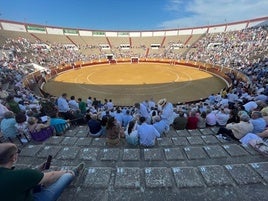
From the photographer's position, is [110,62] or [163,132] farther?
[110,62]

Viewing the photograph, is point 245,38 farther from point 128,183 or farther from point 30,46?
point 128,183

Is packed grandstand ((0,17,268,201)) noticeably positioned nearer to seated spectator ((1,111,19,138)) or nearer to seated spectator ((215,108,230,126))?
seated spectator ((215,108,230,126))

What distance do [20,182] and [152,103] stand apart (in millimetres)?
13125

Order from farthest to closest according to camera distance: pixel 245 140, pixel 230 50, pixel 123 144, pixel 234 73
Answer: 1. pixel 230 50
2. pixel 234 73
3. pixel 123 144
4. pixel 245 140

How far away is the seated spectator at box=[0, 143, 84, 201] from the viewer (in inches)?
118

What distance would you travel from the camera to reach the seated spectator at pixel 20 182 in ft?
9.86

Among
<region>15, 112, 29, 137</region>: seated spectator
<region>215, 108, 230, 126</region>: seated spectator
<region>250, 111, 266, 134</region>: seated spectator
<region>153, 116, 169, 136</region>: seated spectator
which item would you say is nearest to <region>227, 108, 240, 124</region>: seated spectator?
<region>215, 108, 230, 126</region>: seated spectator

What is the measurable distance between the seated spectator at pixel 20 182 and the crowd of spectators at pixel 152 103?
3139mm

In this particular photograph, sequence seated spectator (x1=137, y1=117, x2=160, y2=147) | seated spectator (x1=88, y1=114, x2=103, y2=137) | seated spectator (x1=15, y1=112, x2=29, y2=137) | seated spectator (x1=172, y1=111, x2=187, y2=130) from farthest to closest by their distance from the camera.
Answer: seated spectator (x1=172, y1=111, x2=187, y2=130)
seated spectator (x1=88, y1=114, x2=103, y2=137)
seated spectator (x1=15, y1=112, x2=29, y2=137)
seated spectator (x1=137, y1=117, x2=160, y2=147)

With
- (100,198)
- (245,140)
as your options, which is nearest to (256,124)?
(245,140)

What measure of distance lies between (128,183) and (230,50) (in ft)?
172

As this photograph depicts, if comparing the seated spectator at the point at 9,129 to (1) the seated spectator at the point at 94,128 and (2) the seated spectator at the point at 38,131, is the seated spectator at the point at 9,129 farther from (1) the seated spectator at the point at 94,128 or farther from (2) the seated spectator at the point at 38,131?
(1) the seated spectator at the point at 94,128

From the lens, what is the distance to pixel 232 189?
175 inches

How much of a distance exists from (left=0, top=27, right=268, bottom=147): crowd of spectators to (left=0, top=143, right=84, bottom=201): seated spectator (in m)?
A: 3.14
